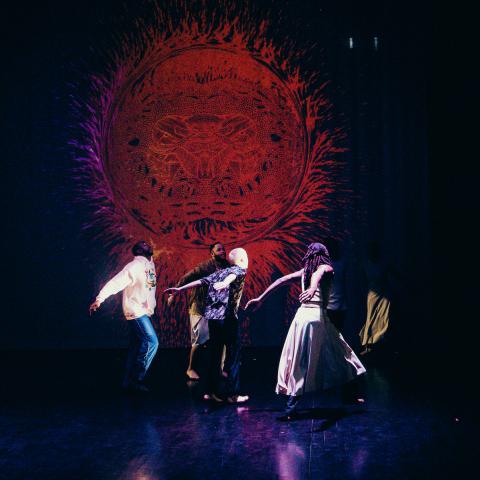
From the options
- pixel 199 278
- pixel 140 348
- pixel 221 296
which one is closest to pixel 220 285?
pixel 221 296

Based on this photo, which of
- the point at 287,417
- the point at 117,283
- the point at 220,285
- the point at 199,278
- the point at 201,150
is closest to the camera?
the point at 287,417

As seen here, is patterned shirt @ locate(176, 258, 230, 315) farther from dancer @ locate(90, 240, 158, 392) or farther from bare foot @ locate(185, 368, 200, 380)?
bare foot @ locate(185, 368, 200, 380)

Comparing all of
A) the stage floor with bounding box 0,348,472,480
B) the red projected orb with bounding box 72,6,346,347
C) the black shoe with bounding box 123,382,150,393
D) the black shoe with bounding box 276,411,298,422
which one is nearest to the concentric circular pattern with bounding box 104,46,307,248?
the red projected orb with bounding box 72,6,346,347

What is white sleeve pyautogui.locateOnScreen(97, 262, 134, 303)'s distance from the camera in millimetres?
5809

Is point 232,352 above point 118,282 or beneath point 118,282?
beneath

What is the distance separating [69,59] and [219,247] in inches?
167

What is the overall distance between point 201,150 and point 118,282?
317 cm

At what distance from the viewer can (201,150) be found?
28.1ft

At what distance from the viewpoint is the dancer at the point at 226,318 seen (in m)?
5.32

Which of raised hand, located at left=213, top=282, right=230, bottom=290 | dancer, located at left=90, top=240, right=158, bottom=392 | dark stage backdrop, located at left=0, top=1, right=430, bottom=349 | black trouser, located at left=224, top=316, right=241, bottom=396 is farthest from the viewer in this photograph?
dark stage backdrop, located at left=0, top=1, right=430, bottom=349

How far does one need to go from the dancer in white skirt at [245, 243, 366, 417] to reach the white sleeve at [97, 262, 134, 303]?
1.69m

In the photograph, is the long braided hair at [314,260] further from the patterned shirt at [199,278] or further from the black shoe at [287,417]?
the black shoe at [287,417]

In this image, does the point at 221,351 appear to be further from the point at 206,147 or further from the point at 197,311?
the point at 206,147

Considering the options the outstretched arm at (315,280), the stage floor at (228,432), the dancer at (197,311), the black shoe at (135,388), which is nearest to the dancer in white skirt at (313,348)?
the outstretched arm at (315,280)
